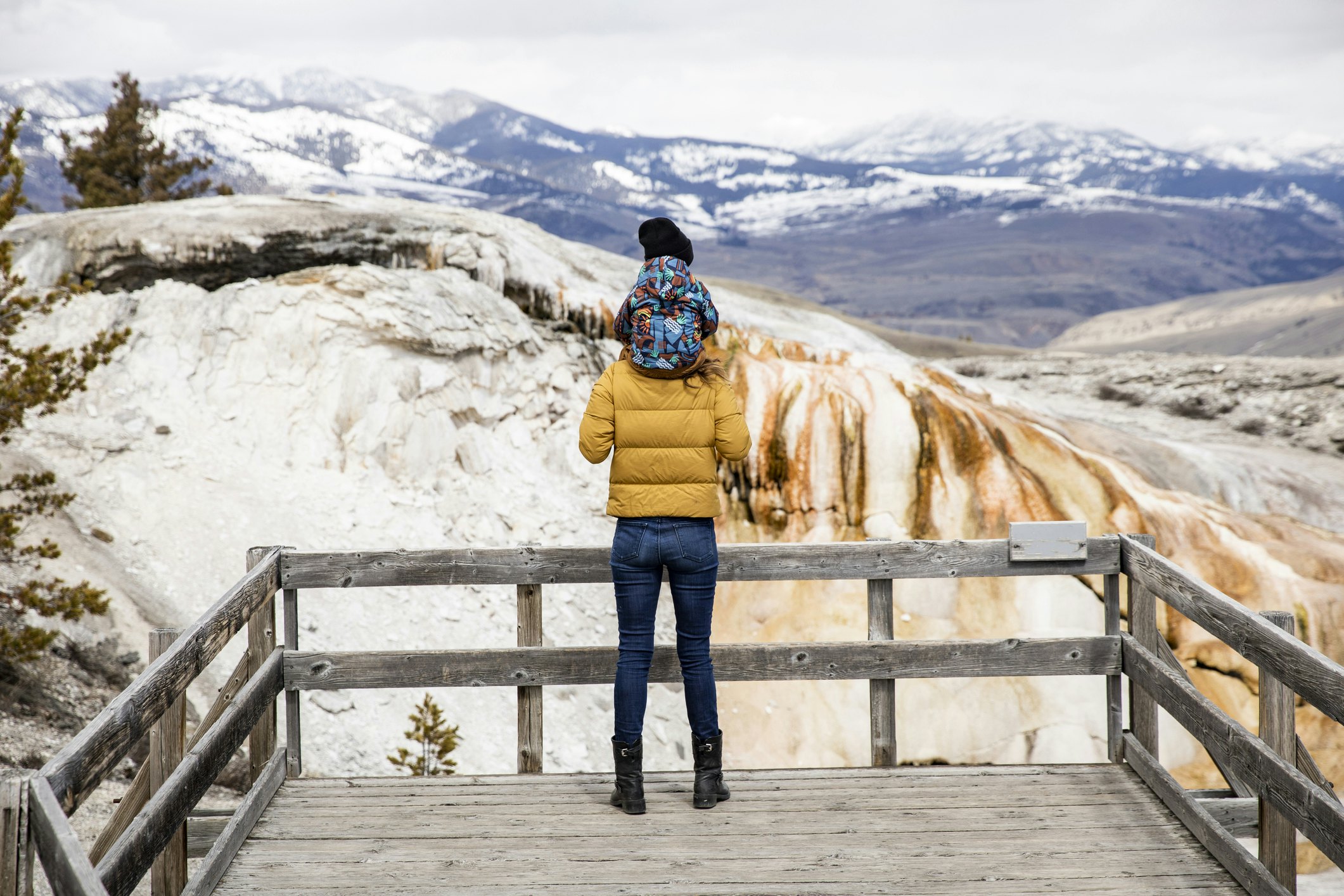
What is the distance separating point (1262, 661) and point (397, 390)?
10.6 metres

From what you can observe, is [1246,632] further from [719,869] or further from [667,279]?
[667,279]

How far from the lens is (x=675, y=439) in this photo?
454 cm

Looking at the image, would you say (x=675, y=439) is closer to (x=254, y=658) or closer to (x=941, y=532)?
(x=254, y=658)

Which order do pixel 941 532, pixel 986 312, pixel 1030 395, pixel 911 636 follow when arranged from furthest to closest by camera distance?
pixel 986 312 → pixel 1030 395 → pixel 941 532 → pixel 911 636

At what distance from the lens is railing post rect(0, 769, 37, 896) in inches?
104

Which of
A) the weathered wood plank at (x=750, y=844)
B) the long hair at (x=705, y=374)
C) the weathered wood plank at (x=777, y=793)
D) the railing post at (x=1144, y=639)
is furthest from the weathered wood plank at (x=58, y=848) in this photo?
the railing post at (x=1144, y=639)

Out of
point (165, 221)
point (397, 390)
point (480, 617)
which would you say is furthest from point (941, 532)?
point (165, 221)

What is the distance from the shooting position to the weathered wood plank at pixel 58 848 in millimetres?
2566

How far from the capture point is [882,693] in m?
5.27

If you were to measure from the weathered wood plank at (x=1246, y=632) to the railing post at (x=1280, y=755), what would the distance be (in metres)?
0.12

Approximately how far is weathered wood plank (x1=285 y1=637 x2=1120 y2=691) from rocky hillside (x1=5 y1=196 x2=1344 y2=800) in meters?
4.95

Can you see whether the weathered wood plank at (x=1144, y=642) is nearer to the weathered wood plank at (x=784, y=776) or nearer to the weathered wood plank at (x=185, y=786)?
the weathered wood plank at (x=784, y=776)

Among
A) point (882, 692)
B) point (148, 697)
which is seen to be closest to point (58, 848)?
point (148, 697)

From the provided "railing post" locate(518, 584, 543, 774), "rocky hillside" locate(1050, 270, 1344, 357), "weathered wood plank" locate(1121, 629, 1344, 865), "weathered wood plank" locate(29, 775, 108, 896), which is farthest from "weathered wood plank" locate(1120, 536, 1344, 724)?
"rocky hillside" locate(1050, 270, 1344, 357)
